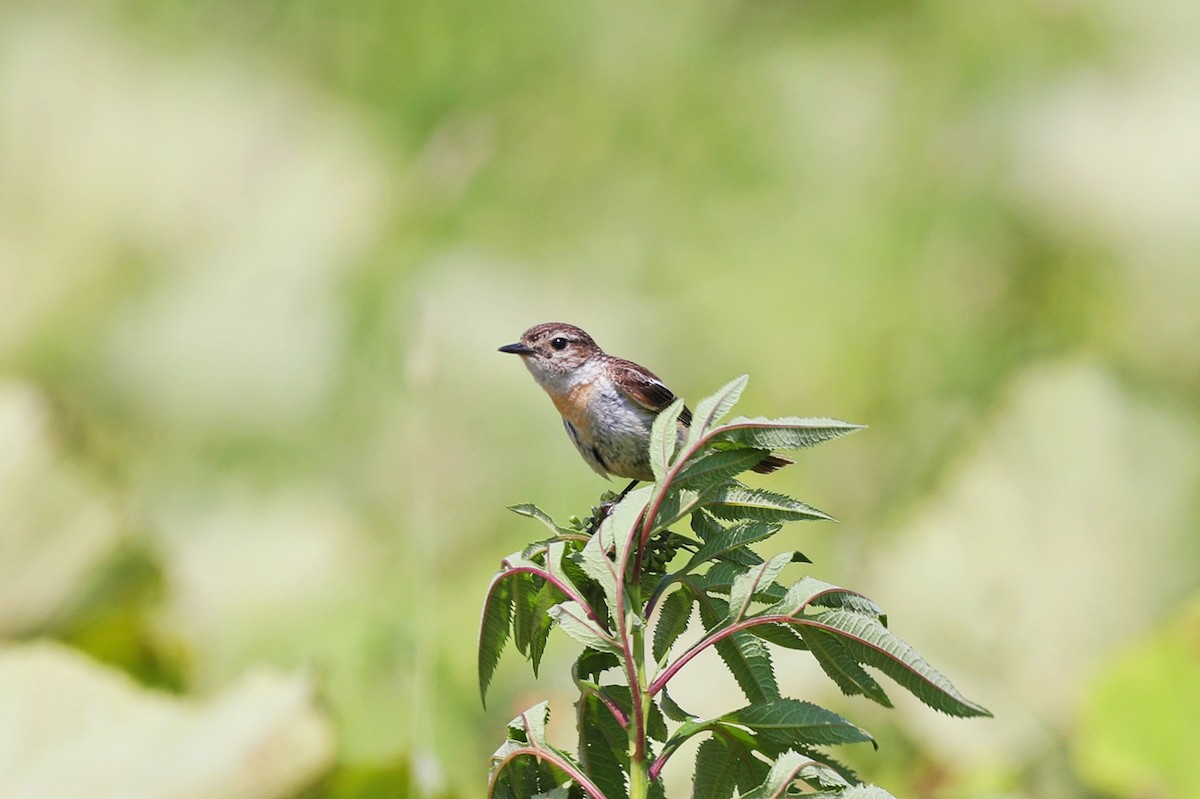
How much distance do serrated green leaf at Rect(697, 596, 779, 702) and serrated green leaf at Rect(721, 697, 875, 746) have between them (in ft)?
0.04

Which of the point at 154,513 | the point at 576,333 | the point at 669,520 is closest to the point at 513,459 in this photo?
the point at 154,513

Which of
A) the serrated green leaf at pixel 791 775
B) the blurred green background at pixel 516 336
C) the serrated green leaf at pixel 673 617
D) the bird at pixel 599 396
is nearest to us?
the serrated green leaf at pixel 791 775

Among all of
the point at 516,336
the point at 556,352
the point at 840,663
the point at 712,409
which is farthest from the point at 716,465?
the point at 516,336

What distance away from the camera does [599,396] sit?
1.34 m

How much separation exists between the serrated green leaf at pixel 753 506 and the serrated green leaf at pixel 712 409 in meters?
0.05

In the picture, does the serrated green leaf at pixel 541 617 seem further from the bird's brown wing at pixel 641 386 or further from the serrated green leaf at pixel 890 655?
the bird's brown wing at pixel 641 386

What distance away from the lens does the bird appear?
129 centimetres

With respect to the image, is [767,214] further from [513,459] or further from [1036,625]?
[1036,625]

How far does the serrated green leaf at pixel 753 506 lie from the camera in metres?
0.68

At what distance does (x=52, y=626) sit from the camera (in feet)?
6.92

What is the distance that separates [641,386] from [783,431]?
2.33 feet

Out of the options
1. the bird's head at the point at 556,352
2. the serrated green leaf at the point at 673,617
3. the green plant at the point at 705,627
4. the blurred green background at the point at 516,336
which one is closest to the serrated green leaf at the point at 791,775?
the green plant at the point at 705,627

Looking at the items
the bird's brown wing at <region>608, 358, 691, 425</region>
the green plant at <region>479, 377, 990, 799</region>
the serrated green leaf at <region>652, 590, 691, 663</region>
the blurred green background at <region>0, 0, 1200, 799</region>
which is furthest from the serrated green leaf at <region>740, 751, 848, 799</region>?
the blurred green background at <region>0, 0, 1200, 799</region>

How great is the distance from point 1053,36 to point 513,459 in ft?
4.62
